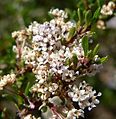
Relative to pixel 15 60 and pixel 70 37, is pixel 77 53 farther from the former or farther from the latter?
pixel 15 60

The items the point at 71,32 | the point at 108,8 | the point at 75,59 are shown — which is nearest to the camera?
the point at 75,59

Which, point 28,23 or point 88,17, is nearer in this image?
point 88,17

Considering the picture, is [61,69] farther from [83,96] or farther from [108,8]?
[108,8]

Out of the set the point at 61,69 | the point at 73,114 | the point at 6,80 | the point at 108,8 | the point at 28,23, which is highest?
the point at 28,23

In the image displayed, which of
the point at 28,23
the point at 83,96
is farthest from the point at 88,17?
the point at 28,23

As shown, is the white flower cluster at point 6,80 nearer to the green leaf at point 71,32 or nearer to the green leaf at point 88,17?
the green leaf at point 71,32

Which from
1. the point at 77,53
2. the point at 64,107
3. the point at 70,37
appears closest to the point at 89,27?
the point at 70,37

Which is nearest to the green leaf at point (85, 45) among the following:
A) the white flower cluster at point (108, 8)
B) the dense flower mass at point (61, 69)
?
the dense flower mass at point (61, 69)
